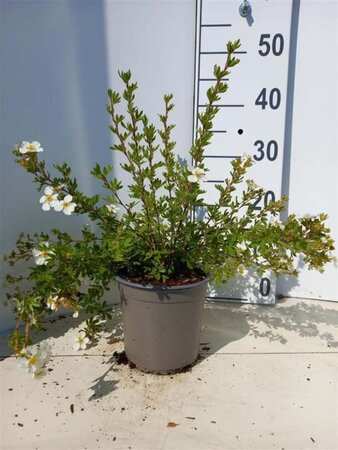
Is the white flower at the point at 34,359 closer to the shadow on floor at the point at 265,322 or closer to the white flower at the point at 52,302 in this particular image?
the white flower at the point at 52,302

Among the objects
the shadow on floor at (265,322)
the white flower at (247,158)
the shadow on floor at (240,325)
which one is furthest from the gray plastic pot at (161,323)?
the white flower at (247,158)

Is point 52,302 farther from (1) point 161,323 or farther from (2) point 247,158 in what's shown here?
(2) point 247,158

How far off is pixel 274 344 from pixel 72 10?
5.50 feet

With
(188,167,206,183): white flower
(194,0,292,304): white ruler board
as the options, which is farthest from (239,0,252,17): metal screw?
(188,167,206,183): white flower

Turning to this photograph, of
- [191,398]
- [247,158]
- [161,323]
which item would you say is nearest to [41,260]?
[161,323]

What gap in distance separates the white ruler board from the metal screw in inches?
0.6

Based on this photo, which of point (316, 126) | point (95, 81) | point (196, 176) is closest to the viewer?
point (196, 176)

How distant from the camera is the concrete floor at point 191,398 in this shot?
3.92 feet

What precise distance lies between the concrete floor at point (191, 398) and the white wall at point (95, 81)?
1.69 feet

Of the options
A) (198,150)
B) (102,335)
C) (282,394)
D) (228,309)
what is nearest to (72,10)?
(198,150)

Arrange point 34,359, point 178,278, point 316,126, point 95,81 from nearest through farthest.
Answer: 1. point 34,359
2. point 178,278
3. point 95,81
4. point 316,126

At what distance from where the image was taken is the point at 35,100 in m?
1.71

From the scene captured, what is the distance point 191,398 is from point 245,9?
5.46 feet

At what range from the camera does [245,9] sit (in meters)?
1.82
